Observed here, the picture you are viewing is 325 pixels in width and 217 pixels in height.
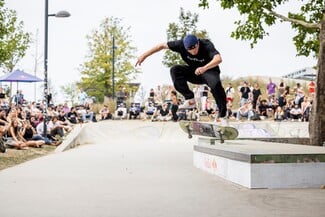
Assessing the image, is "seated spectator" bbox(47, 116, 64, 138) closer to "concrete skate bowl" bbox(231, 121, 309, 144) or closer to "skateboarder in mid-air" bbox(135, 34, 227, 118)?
"concrete skate bowl" bbox(231, 121, 309, 144)

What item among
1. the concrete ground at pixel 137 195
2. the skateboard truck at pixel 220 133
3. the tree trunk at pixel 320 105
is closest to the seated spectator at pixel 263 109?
the tree trunk at pixel 320 105

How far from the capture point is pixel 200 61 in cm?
834

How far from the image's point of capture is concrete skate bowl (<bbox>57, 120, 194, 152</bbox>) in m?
22.2

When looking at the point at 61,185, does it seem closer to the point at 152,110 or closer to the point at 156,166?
the point at 156,166

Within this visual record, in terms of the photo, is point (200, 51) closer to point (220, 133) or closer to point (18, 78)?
point (220, 133)

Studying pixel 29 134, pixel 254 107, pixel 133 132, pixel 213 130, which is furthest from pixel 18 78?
pixel 213 130

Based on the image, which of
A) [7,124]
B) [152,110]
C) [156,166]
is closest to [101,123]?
[152,110]

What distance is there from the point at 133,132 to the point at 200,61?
48.8ft

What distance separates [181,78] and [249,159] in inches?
96.4

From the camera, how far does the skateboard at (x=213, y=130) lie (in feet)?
30.0

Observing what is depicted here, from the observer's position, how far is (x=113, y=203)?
5.68 meters

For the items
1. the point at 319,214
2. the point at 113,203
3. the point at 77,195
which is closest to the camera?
the point at 319,214

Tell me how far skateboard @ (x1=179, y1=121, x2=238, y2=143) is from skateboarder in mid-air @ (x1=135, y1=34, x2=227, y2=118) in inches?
18.8

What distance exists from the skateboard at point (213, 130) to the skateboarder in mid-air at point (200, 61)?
1.57ft
